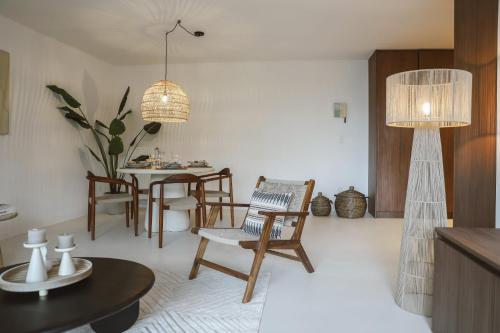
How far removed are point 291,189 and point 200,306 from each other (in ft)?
3.70

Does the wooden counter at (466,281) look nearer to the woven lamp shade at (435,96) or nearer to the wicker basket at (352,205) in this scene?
the woven lamp shade at (435,96)

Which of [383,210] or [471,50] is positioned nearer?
[471,50]

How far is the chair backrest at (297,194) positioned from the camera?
2664mm

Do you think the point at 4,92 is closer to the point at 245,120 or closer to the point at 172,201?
the point at 172,201

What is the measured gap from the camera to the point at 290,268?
9.37ft

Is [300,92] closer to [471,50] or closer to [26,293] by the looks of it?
[471,50]

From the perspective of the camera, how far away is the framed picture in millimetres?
3725

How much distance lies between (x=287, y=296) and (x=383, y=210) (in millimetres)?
3104

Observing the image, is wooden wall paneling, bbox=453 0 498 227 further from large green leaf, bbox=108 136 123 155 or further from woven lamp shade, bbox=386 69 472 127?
large green leaf, bbox=108 136 123 155

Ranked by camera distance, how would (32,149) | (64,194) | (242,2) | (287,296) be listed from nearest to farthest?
1. (287,296)
2. (242,2)
3. (32,149)
4. (64,194)

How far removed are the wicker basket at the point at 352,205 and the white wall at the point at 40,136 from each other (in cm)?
373

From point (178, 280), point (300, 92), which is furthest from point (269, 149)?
point (178, 280)

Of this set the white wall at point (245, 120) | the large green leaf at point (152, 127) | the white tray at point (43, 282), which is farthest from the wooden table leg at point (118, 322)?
the large green leaf at point (152, 127)

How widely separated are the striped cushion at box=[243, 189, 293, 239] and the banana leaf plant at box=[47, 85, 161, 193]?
2.87 metres
